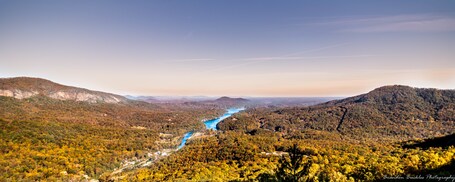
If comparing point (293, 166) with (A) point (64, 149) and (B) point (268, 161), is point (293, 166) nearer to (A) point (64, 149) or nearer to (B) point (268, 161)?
(B) point (268, 161)

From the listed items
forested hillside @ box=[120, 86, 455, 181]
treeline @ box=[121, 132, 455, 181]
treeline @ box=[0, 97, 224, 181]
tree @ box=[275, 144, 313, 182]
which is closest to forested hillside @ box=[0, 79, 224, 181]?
treeline @ box=[0, 97, 224, 181]

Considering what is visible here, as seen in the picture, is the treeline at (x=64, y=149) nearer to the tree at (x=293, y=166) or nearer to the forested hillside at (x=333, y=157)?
the forested hillside at (x=333, y=157)

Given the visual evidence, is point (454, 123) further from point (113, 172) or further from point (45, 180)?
point (45, 180)

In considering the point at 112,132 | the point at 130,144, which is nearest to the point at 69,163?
the point at 130,144

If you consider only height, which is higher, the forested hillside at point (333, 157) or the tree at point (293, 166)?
the tree at point (293, 166)

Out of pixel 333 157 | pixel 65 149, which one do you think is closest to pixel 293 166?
pixel 333 157

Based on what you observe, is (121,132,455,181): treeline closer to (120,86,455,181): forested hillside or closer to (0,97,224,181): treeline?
(120,86,455,181): forested hillside

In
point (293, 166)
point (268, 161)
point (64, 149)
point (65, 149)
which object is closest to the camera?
Result: point (293, 166)

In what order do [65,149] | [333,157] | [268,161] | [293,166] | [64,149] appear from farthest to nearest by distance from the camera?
[65,149]
[64,149]
[268,161]
[333,157]
[293,166]

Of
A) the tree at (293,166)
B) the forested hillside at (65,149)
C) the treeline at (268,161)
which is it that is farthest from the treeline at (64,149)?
the tree at (293,166)

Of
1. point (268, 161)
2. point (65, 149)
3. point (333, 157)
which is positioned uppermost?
point (333, 157)

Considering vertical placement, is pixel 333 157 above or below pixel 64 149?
above
